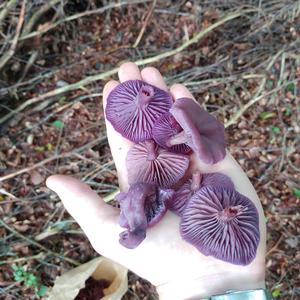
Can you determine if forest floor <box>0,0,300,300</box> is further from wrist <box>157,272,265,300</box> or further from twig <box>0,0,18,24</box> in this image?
wrist <box>157,272,265,300</box>

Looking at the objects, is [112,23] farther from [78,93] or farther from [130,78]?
[130,78]

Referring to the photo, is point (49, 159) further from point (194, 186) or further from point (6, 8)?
point (194, 186)

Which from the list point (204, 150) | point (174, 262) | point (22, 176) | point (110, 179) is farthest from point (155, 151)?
point (22, 176)

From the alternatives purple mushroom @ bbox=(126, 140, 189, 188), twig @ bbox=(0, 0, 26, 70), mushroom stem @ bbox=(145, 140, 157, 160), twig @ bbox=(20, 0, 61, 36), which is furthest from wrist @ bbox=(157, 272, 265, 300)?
twig @ bbox=(20, 0, 61, 36)

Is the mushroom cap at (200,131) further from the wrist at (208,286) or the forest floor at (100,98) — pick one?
the forest floor at (100,98)

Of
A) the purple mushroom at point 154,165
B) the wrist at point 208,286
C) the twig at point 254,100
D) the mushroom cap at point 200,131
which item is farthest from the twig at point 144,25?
the wrist at point 208,286

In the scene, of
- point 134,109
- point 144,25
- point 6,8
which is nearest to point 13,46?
point 6,8
